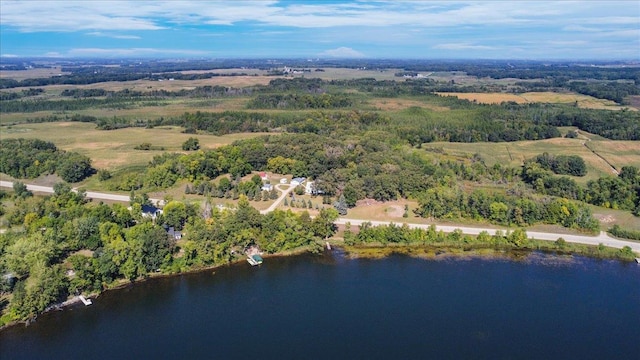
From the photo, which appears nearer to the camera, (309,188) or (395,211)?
(395,211)

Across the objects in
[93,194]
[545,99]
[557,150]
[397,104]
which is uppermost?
[545,99]

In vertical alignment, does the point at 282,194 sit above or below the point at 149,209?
below

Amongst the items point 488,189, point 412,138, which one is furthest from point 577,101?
point 488,189

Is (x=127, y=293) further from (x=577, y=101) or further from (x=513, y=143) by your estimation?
(x=577, y=101)

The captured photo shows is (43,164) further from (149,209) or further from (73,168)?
(149,209)

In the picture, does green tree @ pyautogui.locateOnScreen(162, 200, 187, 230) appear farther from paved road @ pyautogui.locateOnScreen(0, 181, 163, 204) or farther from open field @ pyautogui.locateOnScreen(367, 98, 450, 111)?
open field @ pyautogui.locateOnScreen(367, 98, 450, 111)

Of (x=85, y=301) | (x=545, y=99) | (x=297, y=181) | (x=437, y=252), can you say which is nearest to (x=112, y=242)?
(x=85, y=301)

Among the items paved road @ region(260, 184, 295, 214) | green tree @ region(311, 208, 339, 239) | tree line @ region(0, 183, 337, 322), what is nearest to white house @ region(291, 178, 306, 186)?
paved road @ region(260, 184, 295, 214)
